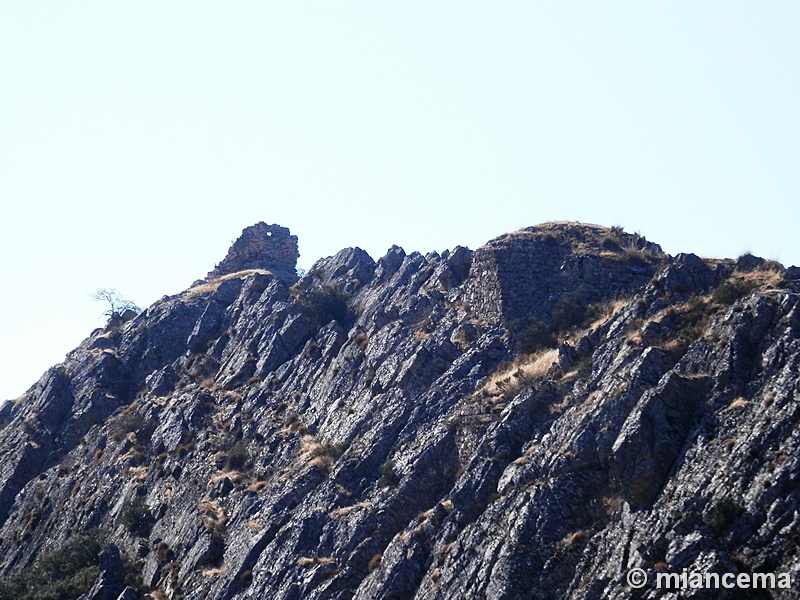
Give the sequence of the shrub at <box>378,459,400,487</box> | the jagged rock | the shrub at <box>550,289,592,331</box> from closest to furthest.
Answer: the shrub at <box>378,459,400,487</box> < the jagged rock < the shrub at <box>550,289,592,331</box>

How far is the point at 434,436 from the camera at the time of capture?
53688 millimetres

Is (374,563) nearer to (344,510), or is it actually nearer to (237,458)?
(344,510)

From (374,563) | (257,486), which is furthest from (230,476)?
(374,563)

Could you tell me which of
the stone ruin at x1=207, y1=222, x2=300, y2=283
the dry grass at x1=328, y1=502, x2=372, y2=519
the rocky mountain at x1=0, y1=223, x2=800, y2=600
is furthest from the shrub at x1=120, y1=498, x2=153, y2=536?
the stone ruin at x1=207, y1=222, x2=300, y2=283

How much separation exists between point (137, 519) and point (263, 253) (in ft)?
166

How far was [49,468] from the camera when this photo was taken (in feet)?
258

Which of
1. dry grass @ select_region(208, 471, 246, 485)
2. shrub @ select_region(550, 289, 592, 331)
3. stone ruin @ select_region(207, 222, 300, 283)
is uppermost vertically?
stone ruin @ select_region(207, 222, 300, 283)

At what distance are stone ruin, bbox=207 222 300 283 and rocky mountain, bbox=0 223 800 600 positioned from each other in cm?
1566

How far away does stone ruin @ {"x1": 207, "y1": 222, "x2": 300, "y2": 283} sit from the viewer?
108500mm

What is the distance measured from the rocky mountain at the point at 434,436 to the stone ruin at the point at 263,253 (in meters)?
15.7

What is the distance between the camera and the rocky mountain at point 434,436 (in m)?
39.1

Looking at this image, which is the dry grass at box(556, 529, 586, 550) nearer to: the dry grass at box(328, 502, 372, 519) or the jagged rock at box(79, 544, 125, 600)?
the dry grass at box(328, 502, 372, 519)

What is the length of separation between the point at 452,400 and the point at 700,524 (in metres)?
22.4

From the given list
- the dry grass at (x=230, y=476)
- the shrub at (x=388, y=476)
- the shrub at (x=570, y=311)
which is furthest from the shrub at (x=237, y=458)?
the shrub at (x=570, y=311)
